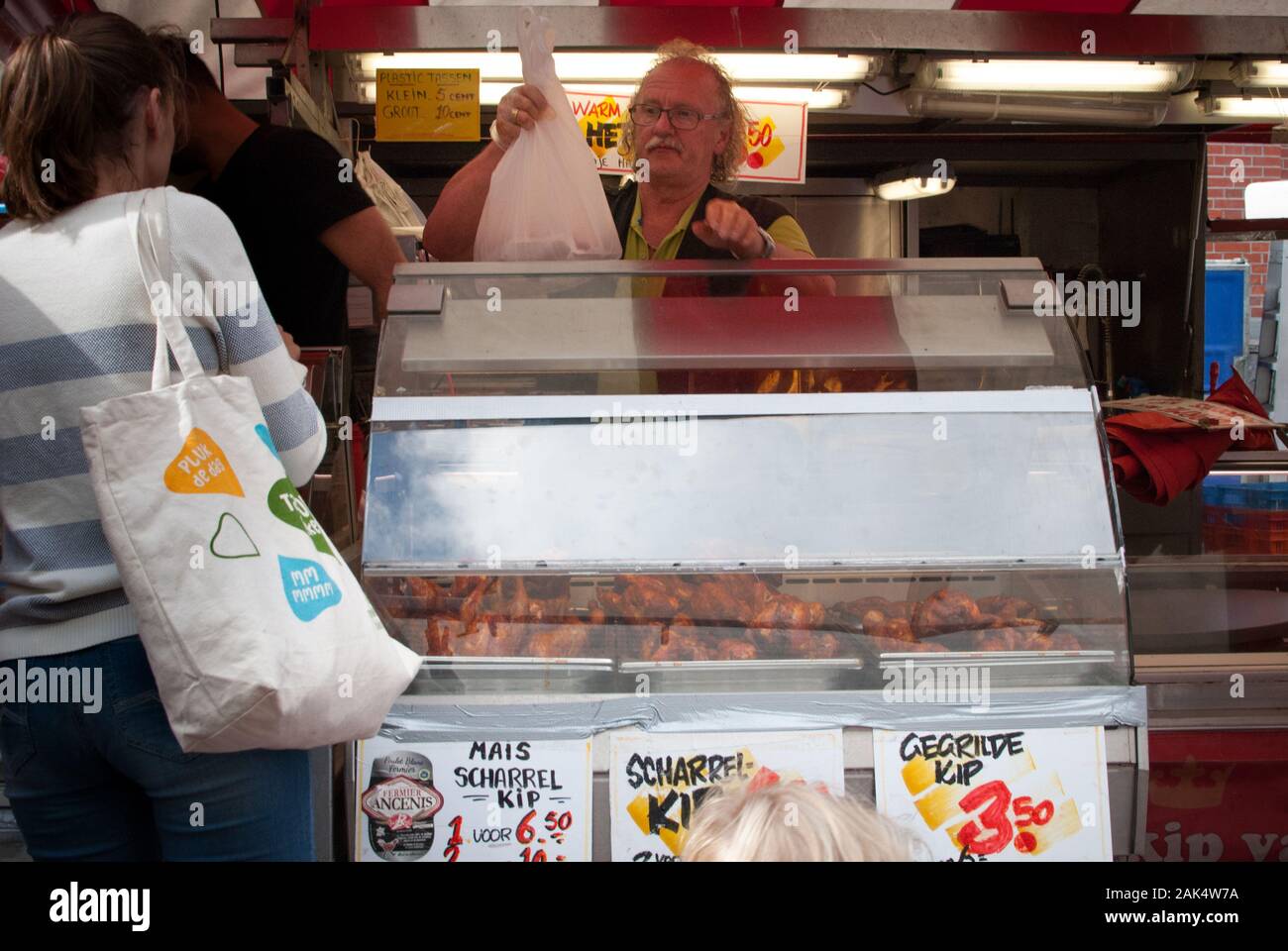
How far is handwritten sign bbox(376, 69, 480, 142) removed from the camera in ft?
11.7

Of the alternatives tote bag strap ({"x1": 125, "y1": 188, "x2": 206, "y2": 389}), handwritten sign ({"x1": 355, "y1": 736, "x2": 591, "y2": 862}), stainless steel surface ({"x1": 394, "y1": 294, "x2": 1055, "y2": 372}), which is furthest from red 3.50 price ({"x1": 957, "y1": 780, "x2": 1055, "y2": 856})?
tote bag strap ({"x1": 125, "y1": 188, "x2": 206, "y2": 389})

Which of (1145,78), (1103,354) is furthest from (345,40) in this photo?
(1103,354)

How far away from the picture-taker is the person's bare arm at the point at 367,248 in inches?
95.0

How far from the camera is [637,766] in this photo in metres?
1.91

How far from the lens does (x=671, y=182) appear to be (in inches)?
107

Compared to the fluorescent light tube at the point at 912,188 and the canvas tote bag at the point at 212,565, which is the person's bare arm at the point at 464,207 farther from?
the fluorescent light tube at the point at 912,188

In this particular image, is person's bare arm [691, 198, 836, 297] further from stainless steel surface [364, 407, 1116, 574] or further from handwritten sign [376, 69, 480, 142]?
handwritten sign [376, 69, 480, 142]

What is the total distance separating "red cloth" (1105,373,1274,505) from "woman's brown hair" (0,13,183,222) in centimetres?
228

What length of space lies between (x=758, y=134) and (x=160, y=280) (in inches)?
113

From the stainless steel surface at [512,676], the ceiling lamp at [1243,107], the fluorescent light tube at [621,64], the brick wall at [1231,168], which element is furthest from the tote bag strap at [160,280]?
the brick wall at [1231,168]

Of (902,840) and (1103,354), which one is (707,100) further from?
(1103,354)

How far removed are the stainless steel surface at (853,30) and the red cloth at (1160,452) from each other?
179 cm

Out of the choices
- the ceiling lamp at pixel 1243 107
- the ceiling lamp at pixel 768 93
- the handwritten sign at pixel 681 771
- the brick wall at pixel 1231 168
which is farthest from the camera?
the brick wall at pixel 1231 168

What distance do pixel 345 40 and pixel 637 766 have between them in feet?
9.40
